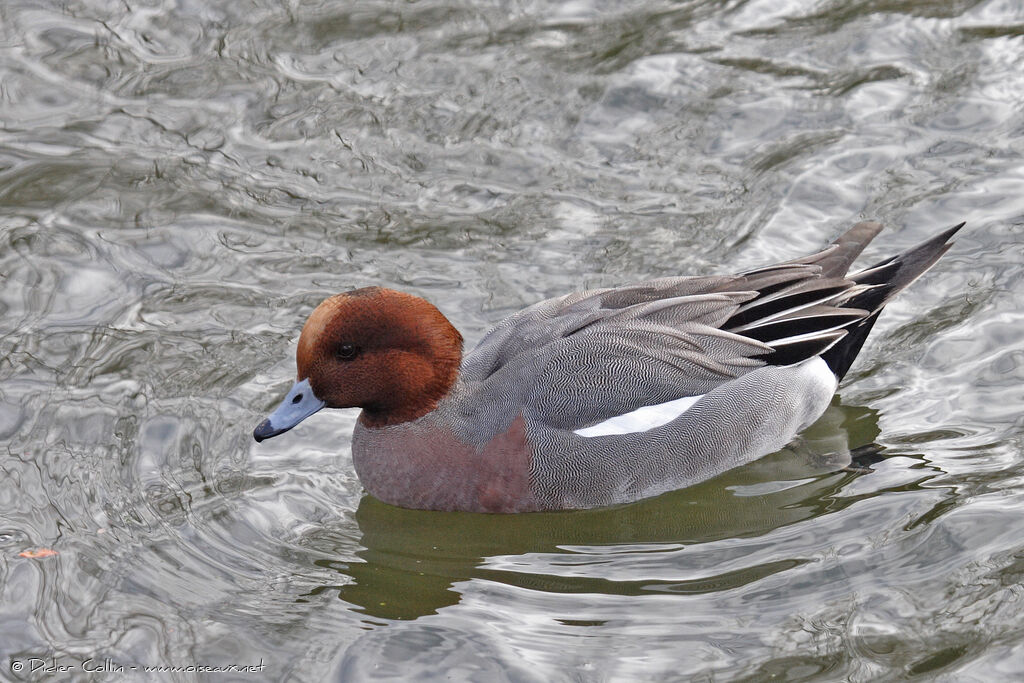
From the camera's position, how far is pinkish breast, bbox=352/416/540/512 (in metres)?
5.86

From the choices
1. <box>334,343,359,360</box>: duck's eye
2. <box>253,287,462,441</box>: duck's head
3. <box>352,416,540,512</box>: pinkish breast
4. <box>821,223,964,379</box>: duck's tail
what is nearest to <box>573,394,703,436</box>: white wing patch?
<box>352,416,540,512</box>: pinkish breast

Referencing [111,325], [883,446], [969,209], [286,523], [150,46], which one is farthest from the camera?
[150,46]

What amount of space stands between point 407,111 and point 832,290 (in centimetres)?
327

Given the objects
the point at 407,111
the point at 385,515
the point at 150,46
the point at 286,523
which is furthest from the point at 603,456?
the point at 150,46

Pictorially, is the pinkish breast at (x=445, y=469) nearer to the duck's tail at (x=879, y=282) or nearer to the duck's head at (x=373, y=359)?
the duck's head at (x=373, y=359)

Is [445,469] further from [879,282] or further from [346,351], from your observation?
[879,282]

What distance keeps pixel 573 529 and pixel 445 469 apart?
61cm

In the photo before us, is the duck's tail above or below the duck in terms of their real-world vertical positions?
above

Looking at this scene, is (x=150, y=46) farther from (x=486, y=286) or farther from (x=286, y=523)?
(x=286, y=523)

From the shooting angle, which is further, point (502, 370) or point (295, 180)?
point (295, 180)

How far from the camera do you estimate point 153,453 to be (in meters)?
6.14

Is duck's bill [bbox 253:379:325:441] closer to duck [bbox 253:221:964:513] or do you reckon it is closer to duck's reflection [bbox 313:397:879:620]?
duck [bbox 253:221:964:513]

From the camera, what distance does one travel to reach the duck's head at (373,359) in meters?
5.69

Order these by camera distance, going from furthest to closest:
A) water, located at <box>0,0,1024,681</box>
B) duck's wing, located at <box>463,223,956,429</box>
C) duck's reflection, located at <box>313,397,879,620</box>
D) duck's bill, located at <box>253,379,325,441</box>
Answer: duck's wing, located at <box>463,223,956,429</box>, duck's bill, located at <box>253,379,325,441</box>, duck's reflection, located at <box>313,397,879,620</box>, water, located at <box>0,0,1024,681</box>
